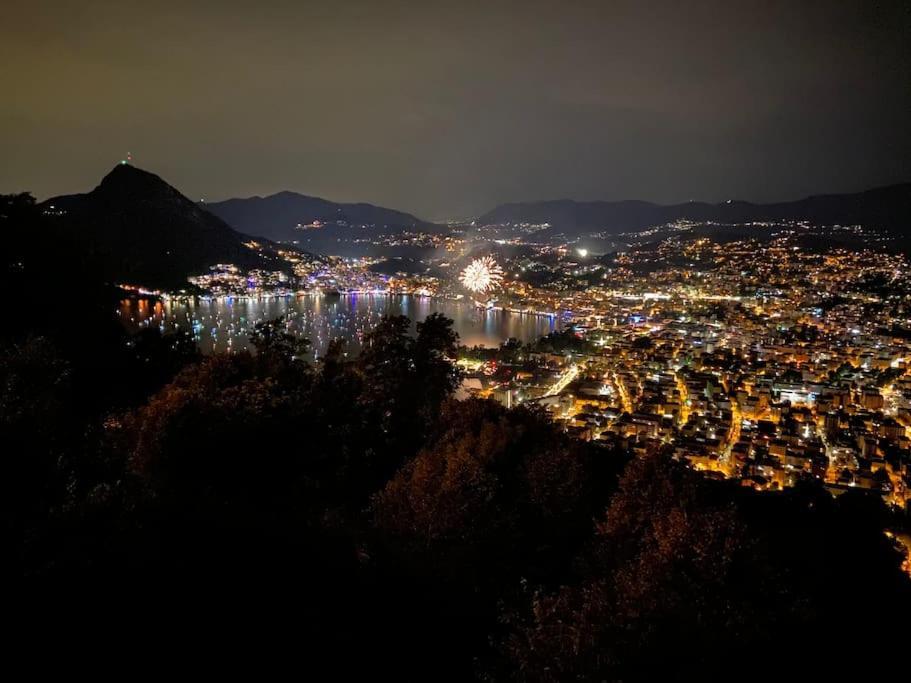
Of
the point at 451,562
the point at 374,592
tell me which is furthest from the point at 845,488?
the point at 374,592

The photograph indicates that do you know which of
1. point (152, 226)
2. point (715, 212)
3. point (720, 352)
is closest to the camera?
point (720, 352)

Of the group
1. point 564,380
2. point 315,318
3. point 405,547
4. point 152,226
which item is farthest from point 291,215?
point 405,547

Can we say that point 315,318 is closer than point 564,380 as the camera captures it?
No

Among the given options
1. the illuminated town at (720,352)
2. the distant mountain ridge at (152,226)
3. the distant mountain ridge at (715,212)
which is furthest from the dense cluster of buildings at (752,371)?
the distant mountain ridge at (152,226)

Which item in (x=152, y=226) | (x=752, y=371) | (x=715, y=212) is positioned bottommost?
(x=752, y=371)

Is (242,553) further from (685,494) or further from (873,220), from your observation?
(873,220)

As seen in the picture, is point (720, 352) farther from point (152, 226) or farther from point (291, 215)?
point (291, 215)
